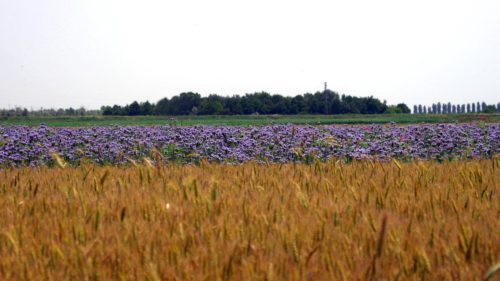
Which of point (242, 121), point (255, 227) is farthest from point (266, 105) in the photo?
point (255, 227)

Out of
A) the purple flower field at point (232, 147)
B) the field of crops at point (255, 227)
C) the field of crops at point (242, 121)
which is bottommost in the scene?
the field of crops at point (242, 121)

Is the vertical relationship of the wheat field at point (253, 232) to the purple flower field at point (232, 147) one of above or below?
above

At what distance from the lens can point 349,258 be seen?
2.36 m

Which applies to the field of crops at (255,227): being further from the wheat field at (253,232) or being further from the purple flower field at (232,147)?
the purple flower field at (232,147)

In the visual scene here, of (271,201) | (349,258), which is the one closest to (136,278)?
(349,258)

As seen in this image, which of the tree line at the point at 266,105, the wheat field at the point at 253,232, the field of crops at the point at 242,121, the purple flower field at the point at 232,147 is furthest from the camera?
the tree line at the point at 266,105

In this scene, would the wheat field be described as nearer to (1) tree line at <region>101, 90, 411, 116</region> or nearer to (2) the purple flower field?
(2) the purple flower field

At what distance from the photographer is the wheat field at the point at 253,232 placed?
7.43ft

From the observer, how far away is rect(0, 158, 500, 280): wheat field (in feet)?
7.43

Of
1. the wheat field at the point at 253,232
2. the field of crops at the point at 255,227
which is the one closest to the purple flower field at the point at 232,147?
the field of crops at the point at 255,227

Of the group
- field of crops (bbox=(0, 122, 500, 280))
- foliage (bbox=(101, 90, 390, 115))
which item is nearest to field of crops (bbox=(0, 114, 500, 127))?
field of crops (bbox=(0, 122, 500, 280))

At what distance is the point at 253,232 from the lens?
2834 mm

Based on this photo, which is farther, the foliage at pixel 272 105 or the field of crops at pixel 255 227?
the foliage at pixel 272 105

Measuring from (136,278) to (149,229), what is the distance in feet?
2.19
